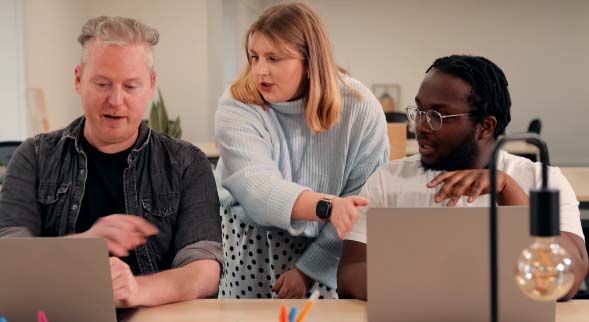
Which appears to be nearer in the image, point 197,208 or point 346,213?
point 346,213

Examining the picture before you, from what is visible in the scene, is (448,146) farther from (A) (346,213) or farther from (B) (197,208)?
(B) (197,208)

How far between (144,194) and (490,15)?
32.9 feet

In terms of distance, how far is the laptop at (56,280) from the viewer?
4.58 ft

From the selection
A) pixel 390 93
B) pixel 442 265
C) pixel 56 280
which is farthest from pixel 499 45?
pixel 56 280

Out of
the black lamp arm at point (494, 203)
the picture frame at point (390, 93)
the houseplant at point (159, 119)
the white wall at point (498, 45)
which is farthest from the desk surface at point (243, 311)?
the picture frame at point (390, 93)

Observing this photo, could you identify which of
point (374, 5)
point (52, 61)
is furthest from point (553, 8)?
point (52, 61)

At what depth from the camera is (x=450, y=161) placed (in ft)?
6.42

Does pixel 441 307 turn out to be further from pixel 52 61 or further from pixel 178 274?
pixel 52 61

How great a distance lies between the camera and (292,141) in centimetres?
221

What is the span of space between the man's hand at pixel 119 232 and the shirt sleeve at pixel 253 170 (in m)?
0.32

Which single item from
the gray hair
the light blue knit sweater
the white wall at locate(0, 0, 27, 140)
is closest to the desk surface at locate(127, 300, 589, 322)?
the light blue knit sweater

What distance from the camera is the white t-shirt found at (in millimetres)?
1876

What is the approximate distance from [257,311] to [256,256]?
2.12 feet

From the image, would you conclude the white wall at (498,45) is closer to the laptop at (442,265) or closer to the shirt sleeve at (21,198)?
the shirt sleeve at (21,198)
